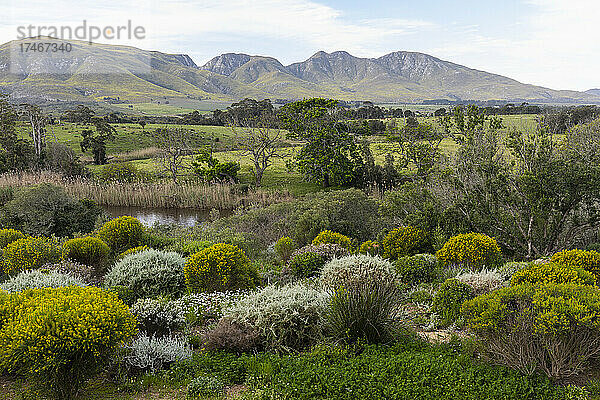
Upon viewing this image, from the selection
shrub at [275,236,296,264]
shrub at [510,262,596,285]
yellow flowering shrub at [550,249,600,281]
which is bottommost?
shrub at [275,236,296,264]

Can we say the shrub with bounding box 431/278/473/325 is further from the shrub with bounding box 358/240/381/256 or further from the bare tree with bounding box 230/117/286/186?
the bare tree with bounding box 230/117/286/186

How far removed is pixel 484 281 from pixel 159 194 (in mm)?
17579

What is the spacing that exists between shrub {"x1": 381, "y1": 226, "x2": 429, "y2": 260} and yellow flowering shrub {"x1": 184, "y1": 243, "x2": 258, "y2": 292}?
354 centimetres

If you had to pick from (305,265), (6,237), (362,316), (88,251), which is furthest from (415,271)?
(6,237)

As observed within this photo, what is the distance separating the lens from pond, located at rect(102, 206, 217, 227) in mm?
19656

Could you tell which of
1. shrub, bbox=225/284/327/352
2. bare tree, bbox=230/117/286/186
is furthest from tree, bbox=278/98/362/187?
shrub, bbox=225/284/327/352

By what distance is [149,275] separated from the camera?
6.94 metres

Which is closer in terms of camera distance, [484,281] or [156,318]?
[156,318]

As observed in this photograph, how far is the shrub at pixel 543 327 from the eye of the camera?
3.73 metres

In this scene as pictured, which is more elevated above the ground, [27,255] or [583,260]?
[583,260]

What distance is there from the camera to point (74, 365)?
147 inches

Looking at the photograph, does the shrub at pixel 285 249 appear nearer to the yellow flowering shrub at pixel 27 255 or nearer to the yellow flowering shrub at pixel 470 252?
the yellow flowering shrub at pixel 470 252

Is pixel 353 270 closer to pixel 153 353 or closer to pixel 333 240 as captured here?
pixel 333 240

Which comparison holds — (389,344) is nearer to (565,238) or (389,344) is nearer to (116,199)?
(565,238)
